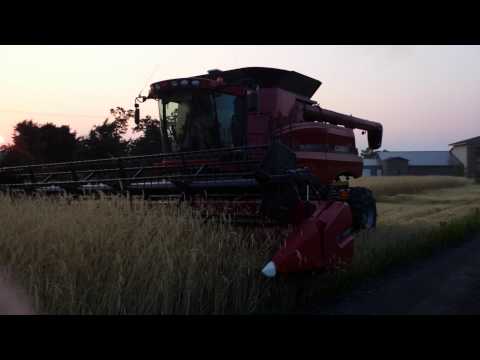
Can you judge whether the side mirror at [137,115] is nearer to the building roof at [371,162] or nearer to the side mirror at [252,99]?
the side mirror at [252,99]

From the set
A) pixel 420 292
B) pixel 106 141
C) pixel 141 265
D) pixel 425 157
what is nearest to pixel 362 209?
pixel 420 292

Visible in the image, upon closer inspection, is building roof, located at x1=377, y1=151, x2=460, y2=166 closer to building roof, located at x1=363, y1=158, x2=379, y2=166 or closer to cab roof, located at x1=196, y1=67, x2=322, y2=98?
building roof, located at x1=363, y1=158, x2=379, y2=166

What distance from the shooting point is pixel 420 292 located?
387cm

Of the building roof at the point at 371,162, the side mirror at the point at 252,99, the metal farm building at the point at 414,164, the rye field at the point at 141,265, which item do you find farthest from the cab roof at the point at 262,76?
the building roof at the point at 371,162

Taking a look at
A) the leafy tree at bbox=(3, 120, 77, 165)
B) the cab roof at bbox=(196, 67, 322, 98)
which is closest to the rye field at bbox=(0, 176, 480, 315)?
the cab roof at bbox=(196, 67, 322, 98)

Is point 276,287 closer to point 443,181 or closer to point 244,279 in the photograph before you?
point 244,279

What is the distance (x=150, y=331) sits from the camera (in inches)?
75.4

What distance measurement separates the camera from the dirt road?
11.3ft

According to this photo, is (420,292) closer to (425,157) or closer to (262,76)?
(262,76)

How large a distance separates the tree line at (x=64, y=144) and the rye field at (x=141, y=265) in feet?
31.6

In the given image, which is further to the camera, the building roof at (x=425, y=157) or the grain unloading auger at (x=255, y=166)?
the building roof at (x=425, y=157)

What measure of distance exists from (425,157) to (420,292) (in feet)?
190

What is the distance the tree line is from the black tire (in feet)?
25.2

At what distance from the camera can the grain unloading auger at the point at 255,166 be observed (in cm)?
357
